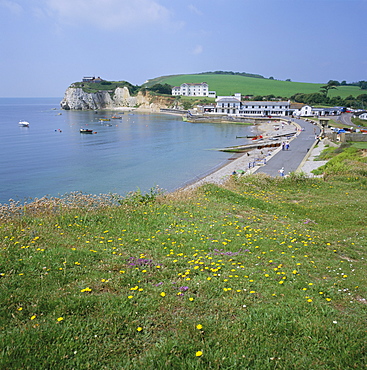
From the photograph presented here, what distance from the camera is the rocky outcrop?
178375 millimetres

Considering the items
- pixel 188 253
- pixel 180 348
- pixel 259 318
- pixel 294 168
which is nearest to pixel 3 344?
pixel 180 348

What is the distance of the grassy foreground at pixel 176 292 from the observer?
181 inches

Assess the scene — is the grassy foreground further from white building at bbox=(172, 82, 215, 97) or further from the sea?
white building at bbox=(172, 82, 215, 97)

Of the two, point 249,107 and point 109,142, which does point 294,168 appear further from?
point 249,107

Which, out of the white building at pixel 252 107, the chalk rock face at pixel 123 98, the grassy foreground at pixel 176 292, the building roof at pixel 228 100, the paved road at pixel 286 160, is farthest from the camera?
the chalk rock face at pixel 123 98

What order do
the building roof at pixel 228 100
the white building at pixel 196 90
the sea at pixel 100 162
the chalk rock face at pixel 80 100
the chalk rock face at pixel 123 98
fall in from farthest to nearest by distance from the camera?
the chalk rock face at pixel 123 98, the white building at pixel 196 90, the chalk rock face at pixel 80 100, the building roof at pixel 228 100, the sea at pixel 100 162

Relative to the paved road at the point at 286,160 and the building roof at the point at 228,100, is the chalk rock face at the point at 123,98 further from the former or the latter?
the paved road at the point at 286,160

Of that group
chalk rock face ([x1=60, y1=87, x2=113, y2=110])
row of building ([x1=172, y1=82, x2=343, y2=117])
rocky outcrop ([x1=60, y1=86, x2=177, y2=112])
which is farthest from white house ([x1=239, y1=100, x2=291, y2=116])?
chalk rock face ([x1=60, y1=87, x2=113, y2=110])

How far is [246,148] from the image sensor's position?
58.9m

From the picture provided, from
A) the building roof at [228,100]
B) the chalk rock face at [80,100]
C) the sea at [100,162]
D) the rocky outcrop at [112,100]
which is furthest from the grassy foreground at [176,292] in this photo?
the chalk rock face at [80,100]

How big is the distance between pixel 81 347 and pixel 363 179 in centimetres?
2121

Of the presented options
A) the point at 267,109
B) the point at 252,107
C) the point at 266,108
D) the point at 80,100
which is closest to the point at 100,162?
the point at 267,109

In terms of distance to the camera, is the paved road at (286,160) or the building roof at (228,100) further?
the building roof at (228,100)

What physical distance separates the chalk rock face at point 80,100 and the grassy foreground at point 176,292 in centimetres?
18245
